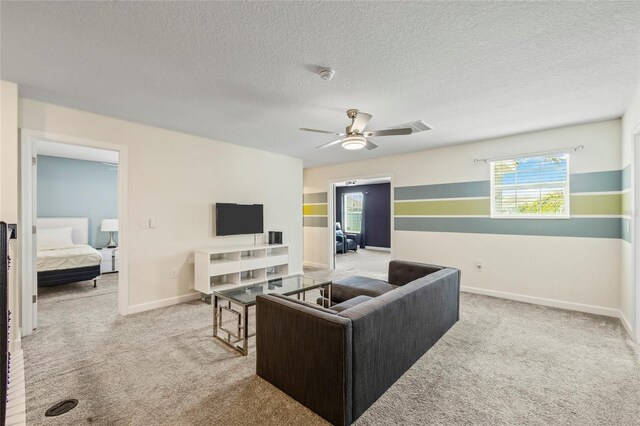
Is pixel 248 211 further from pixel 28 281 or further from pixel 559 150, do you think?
pixel 559 150

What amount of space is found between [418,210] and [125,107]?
4.72 m

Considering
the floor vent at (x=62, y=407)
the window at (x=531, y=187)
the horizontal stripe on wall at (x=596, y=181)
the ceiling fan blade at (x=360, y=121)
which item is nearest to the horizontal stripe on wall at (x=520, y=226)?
the window at (x=531, y=187)

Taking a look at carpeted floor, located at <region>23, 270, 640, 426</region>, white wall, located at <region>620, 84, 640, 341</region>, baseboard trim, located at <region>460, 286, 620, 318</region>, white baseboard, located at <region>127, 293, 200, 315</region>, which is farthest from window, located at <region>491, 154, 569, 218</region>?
white baseboard, located at <region>127, 293, 200, 315</region>

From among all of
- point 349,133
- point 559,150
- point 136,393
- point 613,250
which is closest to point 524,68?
point 349,133

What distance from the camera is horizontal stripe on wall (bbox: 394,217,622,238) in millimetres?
3695

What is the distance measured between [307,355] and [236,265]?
9.01 feet

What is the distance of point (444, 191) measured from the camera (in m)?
5.05

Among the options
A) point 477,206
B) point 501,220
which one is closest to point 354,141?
point 477,206

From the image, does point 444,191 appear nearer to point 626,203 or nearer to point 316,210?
point 626,203

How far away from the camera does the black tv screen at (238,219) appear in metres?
4.60

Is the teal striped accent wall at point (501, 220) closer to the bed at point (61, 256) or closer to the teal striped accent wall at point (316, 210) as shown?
the teal striped accent wall at point (316, 210)

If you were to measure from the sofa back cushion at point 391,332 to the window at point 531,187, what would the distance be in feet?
7.95

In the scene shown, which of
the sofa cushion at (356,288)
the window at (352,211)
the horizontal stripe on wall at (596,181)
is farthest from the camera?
the window at (352,211)

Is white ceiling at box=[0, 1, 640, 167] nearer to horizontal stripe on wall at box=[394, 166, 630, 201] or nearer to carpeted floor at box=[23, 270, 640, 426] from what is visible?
horizontal stripe on wall at box=[394, 166, 630, 201]
